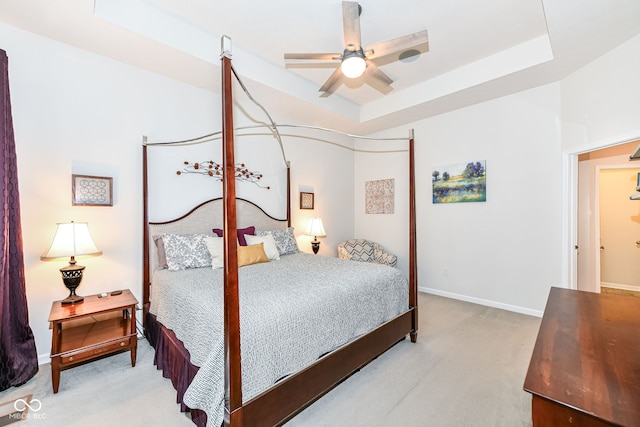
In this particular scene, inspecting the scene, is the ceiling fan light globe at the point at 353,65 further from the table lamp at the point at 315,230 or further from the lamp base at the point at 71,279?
the lamp base at the point at 71,279

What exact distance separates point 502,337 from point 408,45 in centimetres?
295

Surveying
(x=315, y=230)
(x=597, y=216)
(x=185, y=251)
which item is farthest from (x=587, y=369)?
(x=597, y=216)

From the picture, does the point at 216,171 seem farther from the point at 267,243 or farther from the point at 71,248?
the point at 71,248

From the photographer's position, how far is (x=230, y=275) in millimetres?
1344

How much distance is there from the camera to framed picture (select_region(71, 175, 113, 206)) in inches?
102

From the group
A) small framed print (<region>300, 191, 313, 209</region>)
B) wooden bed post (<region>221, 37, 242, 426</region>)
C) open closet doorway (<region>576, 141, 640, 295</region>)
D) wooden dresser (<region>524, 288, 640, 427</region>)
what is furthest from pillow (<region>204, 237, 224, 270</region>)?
open closet doorway (<region>576, 141, 640, 295</region>)

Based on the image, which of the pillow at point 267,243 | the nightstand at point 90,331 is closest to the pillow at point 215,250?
the pillow at point 267,243

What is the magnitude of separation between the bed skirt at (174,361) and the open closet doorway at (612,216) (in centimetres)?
482

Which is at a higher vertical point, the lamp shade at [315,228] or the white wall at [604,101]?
the white wall at [604,101]

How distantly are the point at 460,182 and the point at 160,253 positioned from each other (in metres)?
4.03

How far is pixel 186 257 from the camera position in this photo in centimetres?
281

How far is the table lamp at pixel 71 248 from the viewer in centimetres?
222

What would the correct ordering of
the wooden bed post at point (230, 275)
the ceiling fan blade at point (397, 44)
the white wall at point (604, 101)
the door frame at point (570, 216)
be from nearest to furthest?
the wooden bed post at point (230, 275)
the ceiling fan blade at point (397, 44)
the white wall at point (604, 101)
the door frame at point (570, 216)

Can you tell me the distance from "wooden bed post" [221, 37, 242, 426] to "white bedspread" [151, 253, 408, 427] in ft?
0.26
